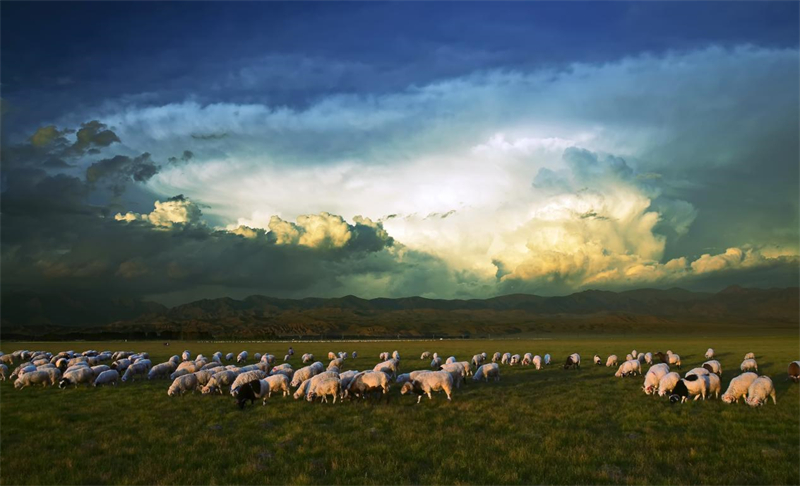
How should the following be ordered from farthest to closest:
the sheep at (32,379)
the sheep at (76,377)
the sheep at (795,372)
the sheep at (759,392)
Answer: the sheep at (795,372) → the sheep at (32,379) → the sheep at (76,377) → the sheep at (759,392)

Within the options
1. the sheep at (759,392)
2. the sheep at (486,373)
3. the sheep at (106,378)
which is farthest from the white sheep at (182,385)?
the sheep at (759,392)

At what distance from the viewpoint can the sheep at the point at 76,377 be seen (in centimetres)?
2700

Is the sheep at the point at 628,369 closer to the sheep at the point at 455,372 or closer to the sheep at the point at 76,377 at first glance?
the sheep at the point at 455,372

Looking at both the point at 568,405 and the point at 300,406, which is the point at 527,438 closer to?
the point at 568,405

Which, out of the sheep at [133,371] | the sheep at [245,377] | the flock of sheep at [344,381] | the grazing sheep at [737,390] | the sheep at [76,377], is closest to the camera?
the grazing sheep at [737,390]

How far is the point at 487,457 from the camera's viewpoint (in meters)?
12.6

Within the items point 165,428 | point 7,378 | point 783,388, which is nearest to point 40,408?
point 165,428

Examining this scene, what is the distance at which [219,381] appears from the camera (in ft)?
80.3

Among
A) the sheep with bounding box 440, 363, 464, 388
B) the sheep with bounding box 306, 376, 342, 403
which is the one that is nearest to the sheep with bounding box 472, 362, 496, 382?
the sheep with bounding box 440, 363, 464, 388

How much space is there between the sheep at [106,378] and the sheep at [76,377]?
0.68 metres

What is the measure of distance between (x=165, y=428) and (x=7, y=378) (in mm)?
26254

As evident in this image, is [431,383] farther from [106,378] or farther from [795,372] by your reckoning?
[795,372]

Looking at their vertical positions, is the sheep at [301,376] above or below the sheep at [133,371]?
above

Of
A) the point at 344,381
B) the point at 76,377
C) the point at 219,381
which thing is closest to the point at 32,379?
the point at 76,377
